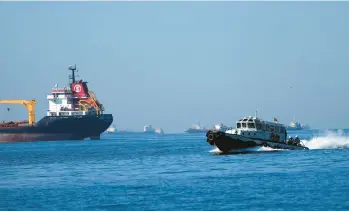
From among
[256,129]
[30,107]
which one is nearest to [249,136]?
[256,129]

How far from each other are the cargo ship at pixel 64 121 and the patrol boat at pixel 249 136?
98.5m

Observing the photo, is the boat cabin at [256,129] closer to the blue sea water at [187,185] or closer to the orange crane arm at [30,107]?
the blue sea water at [187,185]

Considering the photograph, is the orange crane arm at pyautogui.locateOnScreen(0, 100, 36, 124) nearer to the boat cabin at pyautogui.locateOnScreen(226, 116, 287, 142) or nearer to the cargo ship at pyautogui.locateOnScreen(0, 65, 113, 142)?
the cargo ship at pyautogui.locateOnScreen(0, 65, 113, 142)

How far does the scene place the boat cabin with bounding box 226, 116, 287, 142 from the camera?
8324 centimetres

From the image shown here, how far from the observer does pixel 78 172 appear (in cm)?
6762

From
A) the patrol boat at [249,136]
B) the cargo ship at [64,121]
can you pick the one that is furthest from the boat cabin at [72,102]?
the patrol boat at [249,136]

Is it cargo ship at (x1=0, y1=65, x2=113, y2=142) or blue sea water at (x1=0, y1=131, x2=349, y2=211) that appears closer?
blue sea water at (x1=0, y1=131, x2=349, y2=211)

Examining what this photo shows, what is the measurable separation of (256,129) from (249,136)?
1.23m

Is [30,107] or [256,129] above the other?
[30,107]

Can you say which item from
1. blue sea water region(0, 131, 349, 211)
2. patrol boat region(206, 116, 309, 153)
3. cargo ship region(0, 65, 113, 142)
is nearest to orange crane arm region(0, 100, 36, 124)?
cargo ship region(0, 65, 113, 142)

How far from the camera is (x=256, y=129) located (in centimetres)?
8388

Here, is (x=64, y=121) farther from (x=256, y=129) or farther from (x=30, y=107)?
(x=256, y=129)

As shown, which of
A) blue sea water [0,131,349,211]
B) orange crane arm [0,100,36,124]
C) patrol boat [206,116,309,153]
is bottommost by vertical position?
blue sea water [0,131,349,211]

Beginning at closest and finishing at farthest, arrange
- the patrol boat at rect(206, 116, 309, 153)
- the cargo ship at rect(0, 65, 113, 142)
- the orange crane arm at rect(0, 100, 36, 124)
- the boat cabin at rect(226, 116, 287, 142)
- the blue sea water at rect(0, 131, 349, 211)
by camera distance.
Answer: the blue sea water at rect(0, 131, 349, 211) → the patrol boat at rect(206, 116, 309, 153) → the boat cabin at rect(226, 116, 287, 142) → the cargo ship at rect(0, 65, 113, 142) → the orange crane arm at rect(0, 100, 36, 124)
